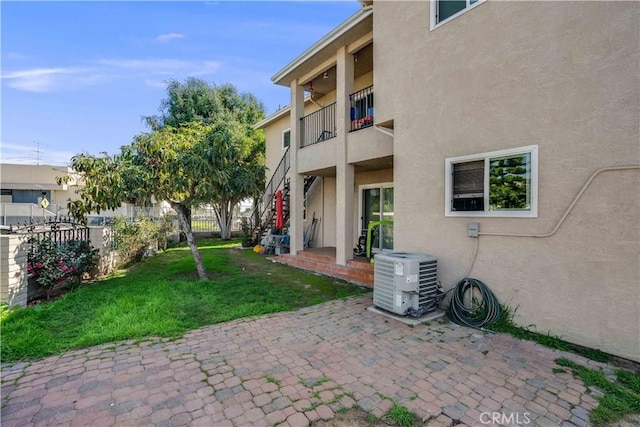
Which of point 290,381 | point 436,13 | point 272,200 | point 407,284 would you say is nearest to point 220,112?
point 272,200

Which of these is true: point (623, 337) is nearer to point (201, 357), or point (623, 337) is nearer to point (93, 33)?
point (201, 357)

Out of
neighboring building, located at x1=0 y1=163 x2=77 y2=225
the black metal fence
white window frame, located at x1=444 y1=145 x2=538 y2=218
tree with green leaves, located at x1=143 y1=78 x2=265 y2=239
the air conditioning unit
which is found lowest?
the air conditioning unit

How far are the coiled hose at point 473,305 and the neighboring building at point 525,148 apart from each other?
17 cm

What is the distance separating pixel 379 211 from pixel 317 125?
4.25 m

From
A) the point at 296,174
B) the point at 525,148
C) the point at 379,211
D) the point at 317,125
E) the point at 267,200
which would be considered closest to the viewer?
the point at 525,148

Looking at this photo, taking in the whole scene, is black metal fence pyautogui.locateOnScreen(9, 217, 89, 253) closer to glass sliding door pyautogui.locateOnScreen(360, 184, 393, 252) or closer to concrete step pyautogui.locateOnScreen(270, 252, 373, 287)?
concrete step pyautogui.locateOnScreen(270, 252, 373, 287)

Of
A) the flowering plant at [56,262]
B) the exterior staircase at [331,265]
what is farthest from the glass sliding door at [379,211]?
the flowering plant at [56,262]

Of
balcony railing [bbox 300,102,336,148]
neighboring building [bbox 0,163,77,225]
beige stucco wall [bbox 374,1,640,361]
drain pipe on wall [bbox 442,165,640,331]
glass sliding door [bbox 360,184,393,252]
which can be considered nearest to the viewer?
beige stucco wall [bbox 374,1,640,361]

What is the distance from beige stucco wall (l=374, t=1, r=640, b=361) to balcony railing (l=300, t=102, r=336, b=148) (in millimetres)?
5191

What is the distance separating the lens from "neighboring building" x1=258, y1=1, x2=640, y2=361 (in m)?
3.65

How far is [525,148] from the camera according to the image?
4.39 metres

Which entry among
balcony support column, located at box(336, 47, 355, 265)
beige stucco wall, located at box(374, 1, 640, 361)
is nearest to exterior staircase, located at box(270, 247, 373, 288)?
balcony support column, located at box(336, 47, 355, 265)

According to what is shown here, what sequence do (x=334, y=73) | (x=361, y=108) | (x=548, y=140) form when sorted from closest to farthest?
(x=548, y=140) → (x=361, y=108) → (x=334, y=73)

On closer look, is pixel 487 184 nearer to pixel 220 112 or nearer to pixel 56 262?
pixel 56 262
